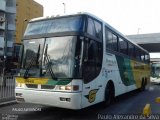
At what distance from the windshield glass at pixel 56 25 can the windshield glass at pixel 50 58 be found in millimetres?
338

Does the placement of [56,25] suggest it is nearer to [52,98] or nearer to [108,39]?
[52,98]

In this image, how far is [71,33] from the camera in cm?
905

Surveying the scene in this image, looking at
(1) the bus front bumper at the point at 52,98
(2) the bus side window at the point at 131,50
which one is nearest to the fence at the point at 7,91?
(1) the bus front bumper at the point at 52,98

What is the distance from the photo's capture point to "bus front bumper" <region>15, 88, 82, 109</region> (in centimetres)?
861

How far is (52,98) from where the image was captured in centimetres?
890

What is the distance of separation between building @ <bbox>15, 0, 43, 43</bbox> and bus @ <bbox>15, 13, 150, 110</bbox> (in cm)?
4700

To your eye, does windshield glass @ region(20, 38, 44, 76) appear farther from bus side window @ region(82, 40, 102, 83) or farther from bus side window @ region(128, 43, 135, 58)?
bus side window @ region(128, 43, 135, 58)

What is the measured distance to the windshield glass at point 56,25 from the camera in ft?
30.4

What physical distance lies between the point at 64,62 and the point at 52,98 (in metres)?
1.20

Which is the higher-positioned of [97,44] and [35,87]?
[97,44]

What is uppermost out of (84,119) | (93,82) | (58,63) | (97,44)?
(97,44)

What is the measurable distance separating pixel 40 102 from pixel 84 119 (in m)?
1.54

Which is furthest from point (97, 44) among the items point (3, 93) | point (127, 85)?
Answer: point (3, 93)

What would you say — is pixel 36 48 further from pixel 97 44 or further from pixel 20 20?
pixel 20 20
